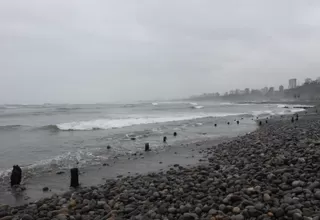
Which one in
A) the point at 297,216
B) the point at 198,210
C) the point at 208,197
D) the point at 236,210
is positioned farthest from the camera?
the point at 208,197

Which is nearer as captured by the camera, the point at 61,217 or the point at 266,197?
the point at 266,197

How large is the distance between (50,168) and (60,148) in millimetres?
5270

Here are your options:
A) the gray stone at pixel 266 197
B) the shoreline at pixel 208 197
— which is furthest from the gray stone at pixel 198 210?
the gray stone at pixel 266 197

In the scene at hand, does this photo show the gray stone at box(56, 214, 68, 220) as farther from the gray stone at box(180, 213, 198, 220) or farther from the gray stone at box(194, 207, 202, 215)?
the gray stone at box(194, 207, 202, 215)

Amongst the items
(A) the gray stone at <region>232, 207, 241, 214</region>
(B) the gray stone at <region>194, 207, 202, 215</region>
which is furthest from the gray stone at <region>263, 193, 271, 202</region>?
(B) the gray stone at <region>194, 207, 202, 215</region>

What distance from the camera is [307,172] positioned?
6.39m

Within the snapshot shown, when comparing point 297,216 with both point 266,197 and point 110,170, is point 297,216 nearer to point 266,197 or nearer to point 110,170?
point 266,197

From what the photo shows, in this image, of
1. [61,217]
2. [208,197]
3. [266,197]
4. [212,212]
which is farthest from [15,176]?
[266,197]

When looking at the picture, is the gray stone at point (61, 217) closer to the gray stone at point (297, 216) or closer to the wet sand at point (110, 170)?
the wet sand at point (110, 170)

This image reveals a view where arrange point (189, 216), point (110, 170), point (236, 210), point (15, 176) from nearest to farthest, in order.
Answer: point (236, 210)
point (189, 216)
point (15, 176)
point (110, 170)

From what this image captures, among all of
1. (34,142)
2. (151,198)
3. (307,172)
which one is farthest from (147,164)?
(34,142)

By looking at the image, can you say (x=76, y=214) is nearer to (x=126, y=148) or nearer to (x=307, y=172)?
(x=307, y=172)

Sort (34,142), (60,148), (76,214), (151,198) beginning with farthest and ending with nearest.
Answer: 1. (34,142)
2. (60,148)
3. (151,198)
4. (76,214)

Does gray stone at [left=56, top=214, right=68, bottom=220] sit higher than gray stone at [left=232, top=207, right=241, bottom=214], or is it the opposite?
gray stone at [left=232, top=207, right=241, bottom=214]
